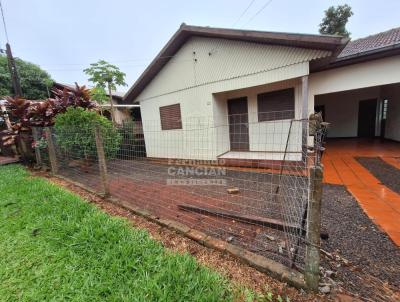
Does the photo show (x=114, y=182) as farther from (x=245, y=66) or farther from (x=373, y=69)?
(x=373, y=69)

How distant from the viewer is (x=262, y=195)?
354 cm

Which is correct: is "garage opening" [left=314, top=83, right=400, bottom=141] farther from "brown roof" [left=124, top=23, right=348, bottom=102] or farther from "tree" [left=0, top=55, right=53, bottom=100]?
"tree" [left=0, top=55, right=53, bottom=100]

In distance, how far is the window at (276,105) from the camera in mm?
5578

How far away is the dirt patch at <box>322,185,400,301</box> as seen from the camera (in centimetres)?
153

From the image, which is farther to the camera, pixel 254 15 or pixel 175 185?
pixel 254 15

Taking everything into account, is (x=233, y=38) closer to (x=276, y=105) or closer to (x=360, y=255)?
(x=276, y=105)

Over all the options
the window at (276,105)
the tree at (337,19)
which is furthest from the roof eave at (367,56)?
the tree at (337,19)

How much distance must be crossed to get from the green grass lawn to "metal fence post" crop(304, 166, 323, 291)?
0.61 m

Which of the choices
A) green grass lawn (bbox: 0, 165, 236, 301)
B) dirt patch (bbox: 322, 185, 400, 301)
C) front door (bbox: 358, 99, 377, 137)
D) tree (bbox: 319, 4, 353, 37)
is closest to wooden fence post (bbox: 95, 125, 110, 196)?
green grass lawn (bbox: 0, 165, 236, 301)

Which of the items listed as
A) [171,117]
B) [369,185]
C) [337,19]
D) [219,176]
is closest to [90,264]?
[219,176]

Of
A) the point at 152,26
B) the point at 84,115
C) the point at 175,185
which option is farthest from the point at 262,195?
the point at 152,26

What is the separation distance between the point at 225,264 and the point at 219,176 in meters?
3.21

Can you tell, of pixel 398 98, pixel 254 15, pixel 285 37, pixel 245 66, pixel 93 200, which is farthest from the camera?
pixel 254 15

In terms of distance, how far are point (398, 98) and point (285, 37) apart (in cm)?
620
